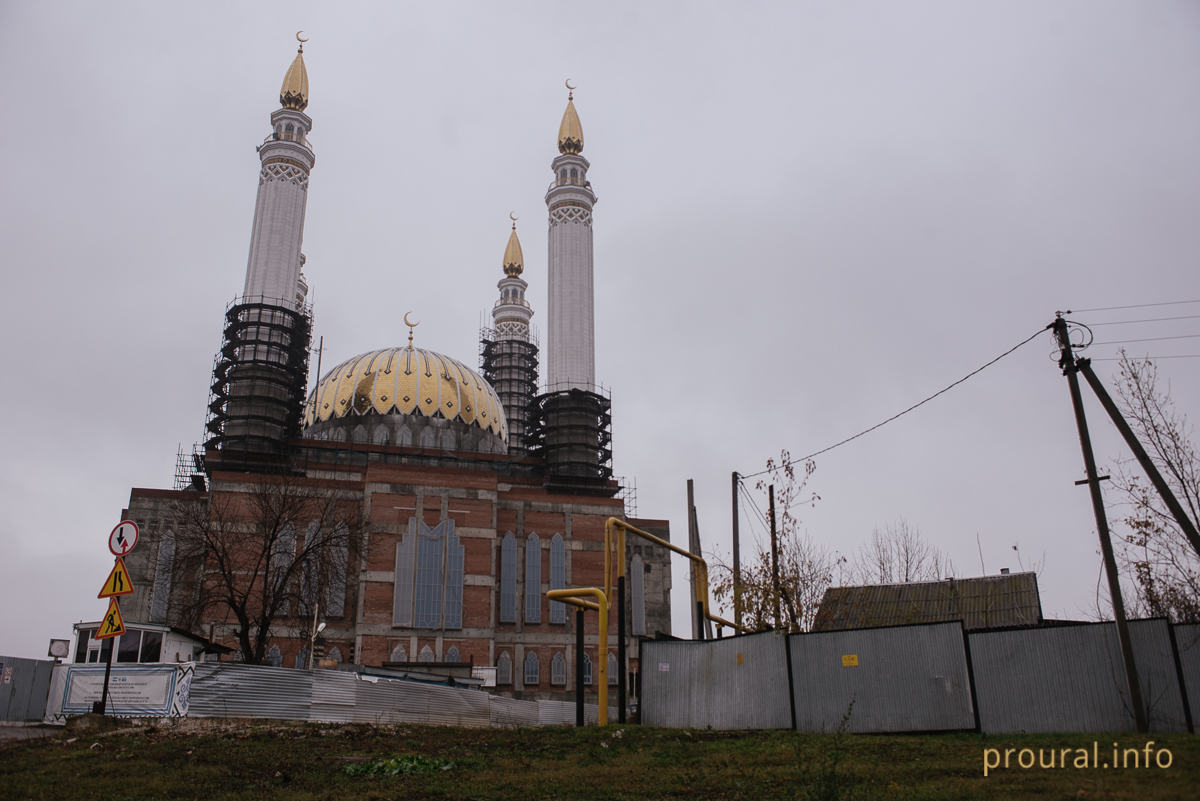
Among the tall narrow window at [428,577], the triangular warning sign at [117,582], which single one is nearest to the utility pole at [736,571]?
the triangular warning sign at [117,582]

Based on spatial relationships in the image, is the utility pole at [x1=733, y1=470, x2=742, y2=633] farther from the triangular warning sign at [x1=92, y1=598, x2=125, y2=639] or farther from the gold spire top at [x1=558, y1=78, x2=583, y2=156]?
the gold spire top at [x1=558, y1=78, x2=583, y2=156]

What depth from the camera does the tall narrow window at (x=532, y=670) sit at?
151ft

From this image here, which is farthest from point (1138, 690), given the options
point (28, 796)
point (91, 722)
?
point (91, 722)

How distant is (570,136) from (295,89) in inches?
690

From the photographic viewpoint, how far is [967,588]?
33594 millimetres

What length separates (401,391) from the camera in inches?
2133

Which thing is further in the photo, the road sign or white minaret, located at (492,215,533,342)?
white minaret, located at (492,215,533,342)

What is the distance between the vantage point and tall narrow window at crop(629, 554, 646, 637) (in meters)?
50.8

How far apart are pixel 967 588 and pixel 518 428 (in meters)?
40.0

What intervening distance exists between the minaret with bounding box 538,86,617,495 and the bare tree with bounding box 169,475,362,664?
503 inches

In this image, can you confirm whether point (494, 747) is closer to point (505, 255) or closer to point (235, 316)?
point (235, 316)

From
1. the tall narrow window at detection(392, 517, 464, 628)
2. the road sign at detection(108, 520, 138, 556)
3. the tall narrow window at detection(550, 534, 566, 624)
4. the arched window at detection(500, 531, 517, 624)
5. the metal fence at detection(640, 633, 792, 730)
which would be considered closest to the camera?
the road sign at detection(108, 520, 138, 556)

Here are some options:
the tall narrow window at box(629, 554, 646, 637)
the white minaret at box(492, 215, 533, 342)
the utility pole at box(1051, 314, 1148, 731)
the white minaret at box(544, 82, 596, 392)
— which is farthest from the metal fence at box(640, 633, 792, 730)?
the white minaret at box(492, 215, 533, 342)

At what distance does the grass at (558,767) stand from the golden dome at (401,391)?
37253 mm
